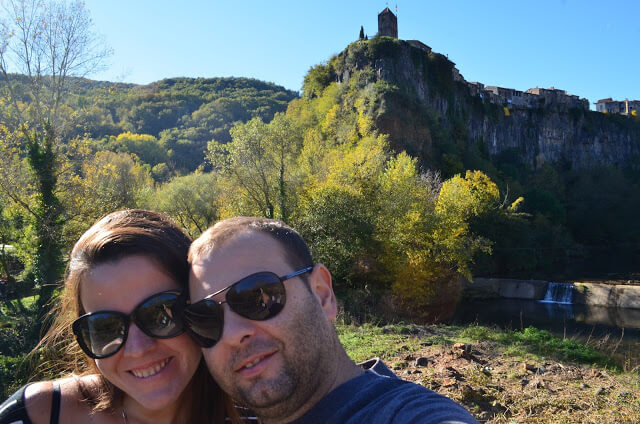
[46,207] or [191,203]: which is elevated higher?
[191,203]

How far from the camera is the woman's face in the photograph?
1.53m

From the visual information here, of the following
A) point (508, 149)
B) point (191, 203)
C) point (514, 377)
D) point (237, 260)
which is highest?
point (508, 149)

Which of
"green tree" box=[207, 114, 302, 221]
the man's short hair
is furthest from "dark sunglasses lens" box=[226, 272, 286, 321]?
"green tree" box=[207, 114, 302, 221]

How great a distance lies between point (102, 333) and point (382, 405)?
3.40 feet

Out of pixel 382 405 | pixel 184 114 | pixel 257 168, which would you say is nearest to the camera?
pixel 382 405

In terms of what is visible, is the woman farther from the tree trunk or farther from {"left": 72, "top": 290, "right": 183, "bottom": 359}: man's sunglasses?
the tree trunk

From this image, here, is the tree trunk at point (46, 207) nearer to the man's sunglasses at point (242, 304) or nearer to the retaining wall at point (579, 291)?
the man's sunglasses at point (242, 304)

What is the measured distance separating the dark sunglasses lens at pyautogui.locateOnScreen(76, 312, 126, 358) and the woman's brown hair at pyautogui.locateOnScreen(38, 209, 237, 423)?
4.7 inches

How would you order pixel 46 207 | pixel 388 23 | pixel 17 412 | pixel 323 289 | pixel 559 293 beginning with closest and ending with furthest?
pixel 17 412 → pixel 323 289 → pixel 46 207 → pixel 559 293 → pixel 388 23

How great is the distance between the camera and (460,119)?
51.8 metres

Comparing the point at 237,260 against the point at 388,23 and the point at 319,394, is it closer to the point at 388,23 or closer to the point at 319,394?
the point at 319,394

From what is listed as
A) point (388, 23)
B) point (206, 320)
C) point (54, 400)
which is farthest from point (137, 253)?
point (388, 23)

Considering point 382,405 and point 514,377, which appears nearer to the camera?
point 382,405

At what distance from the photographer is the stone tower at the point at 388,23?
5109cm
